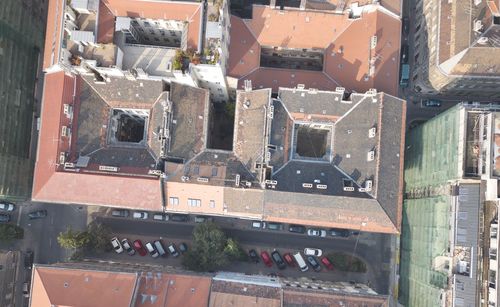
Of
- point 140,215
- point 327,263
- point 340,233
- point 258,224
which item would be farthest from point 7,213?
point 340,233

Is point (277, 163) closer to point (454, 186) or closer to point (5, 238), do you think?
point (454, 186)

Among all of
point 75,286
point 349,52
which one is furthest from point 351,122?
point 75,286

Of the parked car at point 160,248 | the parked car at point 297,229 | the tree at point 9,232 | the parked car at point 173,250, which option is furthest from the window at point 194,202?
the tree at point 9,232

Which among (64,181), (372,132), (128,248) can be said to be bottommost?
(128,248)

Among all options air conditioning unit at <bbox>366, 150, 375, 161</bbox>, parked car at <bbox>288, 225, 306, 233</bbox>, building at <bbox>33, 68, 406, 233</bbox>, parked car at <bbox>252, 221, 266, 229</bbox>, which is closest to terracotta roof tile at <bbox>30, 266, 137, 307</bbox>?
building at <bbox>33, 68, 406, 233</bbox>

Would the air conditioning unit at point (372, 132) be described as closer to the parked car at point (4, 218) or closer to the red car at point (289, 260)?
the red car at point (289, 260)

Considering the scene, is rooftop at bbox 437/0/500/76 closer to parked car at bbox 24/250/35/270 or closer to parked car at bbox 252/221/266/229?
parked car at bbox 252/221/266/229

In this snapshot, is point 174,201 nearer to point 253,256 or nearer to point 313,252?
point 253,256
